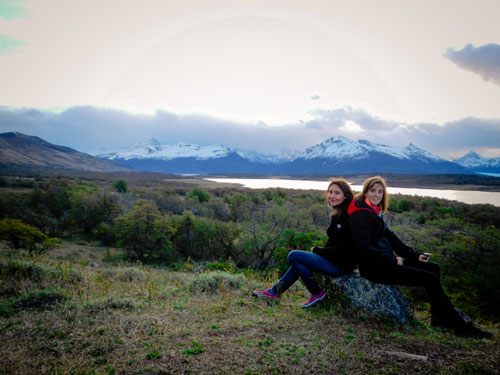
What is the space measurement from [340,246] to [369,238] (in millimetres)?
642

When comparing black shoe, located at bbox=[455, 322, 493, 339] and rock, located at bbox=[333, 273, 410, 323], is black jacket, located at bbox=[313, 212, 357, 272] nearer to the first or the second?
rock, located at bbox=[333, 273, 410, 323]

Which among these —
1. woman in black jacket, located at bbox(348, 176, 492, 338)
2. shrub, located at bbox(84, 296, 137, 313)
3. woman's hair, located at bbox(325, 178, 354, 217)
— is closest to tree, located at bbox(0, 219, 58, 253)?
shrub, located at bbox(84, 296, 137, 313)

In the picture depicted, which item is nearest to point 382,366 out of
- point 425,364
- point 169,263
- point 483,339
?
point 425,364

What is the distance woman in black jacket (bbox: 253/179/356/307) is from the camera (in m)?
4.54

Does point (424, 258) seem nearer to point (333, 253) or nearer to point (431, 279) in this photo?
point (431, 279)

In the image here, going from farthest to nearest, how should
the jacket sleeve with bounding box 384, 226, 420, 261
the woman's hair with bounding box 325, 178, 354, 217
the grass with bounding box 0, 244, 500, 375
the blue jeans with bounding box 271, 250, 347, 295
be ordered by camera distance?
the blue jeans with bounding box 271, 250, 347, 295
the woman's hair with bounding box 325, 178, 354, 217
the jacket sleeve with bounding box 384, 226, 420, 261
the grass with bounding box 0, 244, 500, 375

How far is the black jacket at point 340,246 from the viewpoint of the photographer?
14.6ft

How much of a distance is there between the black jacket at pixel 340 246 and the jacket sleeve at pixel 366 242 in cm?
29

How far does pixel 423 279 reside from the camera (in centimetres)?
407

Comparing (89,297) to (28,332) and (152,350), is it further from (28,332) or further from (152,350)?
(152,350)

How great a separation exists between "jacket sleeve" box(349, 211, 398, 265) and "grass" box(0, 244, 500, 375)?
1091 mm

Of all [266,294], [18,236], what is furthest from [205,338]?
[18,236]

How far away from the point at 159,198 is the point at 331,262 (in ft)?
132

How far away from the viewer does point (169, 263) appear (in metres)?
21.4
